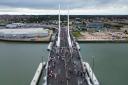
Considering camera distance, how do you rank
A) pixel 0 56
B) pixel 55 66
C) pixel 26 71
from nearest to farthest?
pixel 55 66, pixel 26 71, pixel 0 56

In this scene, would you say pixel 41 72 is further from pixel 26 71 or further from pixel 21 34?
pixel 21 34

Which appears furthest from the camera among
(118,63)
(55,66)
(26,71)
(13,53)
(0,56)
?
(13,53)

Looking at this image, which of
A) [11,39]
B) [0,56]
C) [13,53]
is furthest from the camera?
[11,39]

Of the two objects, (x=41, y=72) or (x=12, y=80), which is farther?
(x=41, y=72)

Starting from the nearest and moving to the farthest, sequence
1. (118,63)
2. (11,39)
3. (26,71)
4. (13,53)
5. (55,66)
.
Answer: (55,66) < (26,71) < (118,63) < (13,53) < (11,39)

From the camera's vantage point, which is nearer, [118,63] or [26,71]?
[26,71]

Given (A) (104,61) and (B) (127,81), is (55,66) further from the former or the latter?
(A) (104,61)

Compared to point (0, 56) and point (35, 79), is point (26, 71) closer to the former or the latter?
point (35, 79)

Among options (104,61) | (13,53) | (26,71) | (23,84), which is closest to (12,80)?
(23,84)

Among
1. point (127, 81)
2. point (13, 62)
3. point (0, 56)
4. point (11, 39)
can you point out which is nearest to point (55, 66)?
point (127, 81)
